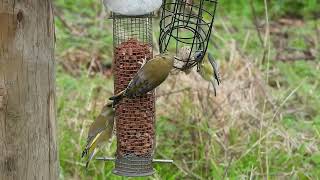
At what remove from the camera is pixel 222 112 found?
5422 mm

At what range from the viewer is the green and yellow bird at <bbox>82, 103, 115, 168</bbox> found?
377 cm

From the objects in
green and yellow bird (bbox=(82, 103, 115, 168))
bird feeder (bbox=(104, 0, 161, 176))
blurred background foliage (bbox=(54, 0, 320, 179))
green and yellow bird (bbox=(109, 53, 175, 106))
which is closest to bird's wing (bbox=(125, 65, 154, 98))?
green and yellow bird (bbox=(109, 53, 175, 106))

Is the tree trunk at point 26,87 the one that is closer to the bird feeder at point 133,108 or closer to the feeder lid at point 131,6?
the feeder lid at point 131,6

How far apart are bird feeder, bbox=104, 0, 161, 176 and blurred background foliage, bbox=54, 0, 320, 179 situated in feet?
2.62

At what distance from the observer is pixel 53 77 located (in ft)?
10.3

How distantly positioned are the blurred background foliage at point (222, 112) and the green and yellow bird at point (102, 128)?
84cm

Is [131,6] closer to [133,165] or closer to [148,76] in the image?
[148,76]

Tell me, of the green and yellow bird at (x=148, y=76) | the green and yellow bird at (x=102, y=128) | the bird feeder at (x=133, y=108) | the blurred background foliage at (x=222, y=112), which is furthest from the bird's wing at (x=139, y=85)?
the blurred background foliage at (x=222, y=112)

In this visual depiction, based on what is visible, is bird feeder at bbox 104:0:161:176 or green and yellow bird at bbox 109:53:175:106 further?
bird feeder at bbox 104:0:161:176

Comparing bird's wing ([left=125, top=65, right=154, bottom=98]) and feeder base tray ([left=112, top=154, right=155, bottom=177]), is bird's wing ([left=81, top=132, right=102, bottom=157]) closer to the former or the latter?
feeder base tray ([left=112, top=154, right=155, bottom=177])

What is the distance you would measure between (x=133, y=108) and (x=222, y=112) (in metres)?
1.81

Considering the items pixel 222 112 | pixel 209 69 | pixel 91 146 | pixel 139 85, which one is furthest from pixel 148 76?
pixel 222 112

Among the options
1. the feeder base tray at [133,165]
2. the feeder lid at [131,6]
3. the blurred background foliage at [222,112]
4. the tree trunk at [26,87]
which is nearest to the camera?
the tree trunk at [26,87]

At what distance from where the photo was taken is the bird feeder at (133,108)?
3.67 metres
